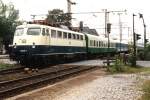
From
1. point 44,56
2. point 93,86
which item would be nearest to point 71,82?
point 93,86

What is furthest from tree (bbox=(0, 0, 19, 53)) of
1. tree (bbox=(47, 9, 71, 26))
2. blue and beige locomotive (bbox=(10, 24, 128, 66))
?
blue and beige locomotive (bbox=(10, 24, 128, 66))

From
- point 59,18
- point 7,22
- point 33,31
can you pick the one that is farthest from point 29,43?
point 59,18

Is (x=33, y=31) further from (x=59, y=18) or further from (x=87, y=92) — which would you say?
(x=59, y=18)

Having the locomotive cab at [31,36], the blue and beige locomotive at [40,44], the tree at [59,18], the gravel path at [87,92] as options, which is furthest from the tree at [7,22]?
the gravel path at [87,92]

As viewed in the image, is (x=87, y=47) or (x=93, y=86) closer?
(x=93, y=86)

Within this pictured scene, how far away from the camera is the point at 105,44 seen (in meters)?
55.2

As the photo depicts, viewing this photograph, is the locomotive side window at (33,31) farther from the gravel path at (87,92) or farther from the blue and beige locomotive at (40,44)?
the gravel path at (87,92)

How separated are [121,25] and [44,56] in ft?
203

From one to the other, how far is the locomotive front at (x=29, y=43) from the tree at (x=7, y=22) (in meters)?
38.5

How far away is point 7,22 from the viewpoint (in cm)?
7331

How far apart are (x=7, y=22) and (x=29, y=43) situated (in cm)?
4477

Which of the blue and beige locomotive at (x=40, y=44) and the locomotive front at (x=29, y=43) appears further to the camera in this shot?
the blue and beige locomotive at (x=40, y=44)

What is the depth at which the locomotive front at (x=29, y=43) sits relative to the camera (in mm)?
29219

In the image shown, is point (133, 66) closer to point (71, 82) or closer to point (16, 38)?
point (16, 38)
